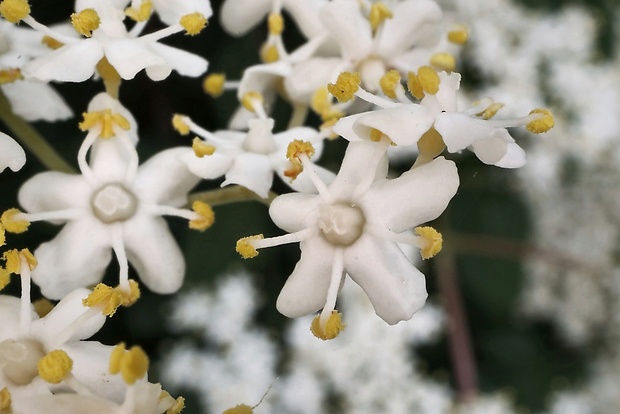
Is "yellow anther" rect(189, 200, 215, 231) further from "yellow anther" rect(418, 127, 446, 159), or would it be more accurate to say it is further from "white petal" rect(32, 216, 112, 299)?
"yellow anther" rect(418, 127, 446, 159)

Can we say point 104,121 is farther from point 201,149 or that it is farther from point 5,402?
point 5,402

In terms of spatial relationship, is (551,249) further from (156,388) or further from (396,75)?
(156,388)

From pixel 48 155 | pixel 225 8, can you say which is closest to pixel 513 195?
pixel 225 8

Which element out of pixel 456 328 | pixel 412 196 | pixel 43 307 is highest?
pixel 412 196

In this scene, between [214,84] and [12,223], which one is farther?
[214,84]

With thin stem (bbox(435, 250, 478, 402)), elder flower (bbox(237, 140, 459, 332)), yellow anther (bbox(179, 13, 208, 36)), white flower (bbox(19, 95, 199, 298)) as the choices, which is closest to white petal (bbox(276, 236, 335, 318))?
elder flower (bbox(237, 140, 459, 332))

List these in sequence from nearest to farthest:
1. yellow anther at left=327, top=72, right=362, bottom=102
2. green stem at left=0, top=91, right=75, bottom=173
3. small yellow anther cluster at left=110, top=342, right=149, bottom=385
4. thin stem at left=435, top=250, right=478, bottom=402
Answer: small yellow anther cluster at left=110, top=342, right=149, bottom=385, yellow anther at left=327, top=72, right=362, bottom=102, green stem at left=0, top=91, right=75, bottom=173, thin stem at left=435, top=250, right=478, bottom=402

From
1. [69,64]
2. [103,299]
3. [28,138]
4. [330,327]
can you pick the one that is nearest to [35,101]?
[28,138]
